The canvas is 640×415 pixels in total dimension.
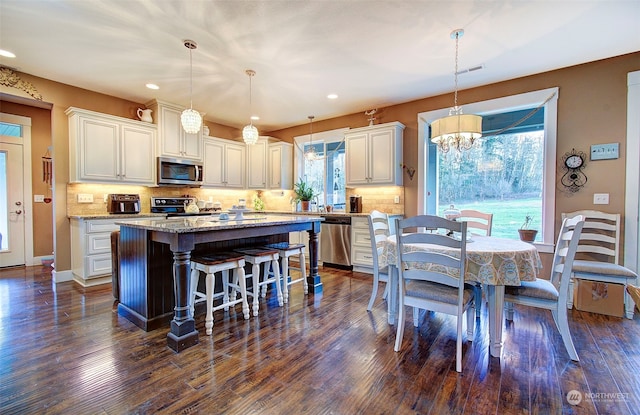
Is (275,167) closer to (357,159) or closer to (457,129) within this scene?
(357,159)

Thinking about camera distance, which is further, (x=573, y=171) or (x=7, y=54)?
(x=573, y=171)

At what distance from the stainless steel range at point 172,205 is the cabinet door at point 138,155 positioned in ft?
1.14

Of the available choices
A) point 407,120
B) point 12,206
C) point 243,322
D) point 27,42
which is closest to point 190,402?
point 243,322

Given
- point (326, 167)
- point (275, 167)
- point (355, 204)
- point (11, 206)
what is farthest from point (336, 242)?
point (11, 206)

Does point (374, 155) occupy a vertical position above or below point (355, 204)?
above

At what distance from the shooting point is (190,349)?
2211 mm

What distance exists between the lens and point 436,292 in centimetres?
212

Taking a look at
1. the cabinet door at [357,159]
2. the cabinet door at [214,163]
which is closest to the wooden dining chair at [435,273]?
the cabinet door at [357,159]

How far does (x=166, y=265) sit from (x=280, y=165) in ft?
12.5

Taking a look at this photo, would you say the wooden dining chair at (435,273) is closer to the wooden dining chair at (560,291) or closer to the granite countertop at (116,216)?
the wooden dining chair at (560,291)

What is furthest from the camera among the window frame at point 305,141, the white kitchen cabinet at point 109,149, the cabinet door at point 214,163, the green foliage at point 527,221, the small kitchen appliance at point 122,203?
the window frame at point 305,141

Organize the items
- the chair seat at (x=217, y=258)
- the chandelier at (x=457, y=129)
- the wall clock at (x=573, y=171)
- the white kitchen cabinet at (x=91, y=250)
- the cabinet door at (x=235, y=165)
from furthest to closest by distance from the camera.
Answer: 1. the cabinet door at (x=235, y=165)
2. the white kitchen cabinet at (x=91, y=250)
3. the wall clock at (x=573, y=171)
4. the chandelier at (x=457, y=129)
5. the chair seat at (x=217, y=258)

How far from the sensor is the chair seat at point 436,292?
81.5 inches

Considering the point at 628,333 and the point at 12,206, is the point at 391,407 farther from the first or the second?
the point at 12,206
